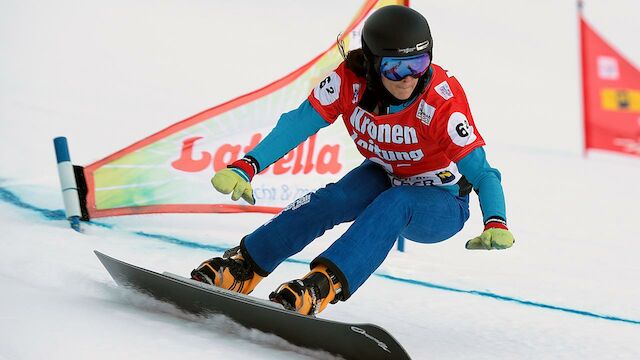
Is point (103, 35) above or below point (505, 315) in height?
above

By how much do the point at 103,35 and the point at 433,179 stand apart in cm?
682

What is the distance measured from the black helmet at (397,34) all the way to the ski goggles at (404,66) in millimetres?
19

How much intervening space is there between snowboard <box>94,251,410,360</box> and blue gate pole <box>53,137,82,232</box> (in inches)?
60.9

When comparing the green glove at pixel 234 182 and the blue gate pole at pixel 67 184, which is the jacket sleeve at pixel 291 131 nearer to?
the green glove at pixel 234 182

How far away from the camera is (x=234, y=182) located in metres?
3.04

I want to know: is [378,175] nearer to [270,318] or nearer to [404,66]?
[404,66]

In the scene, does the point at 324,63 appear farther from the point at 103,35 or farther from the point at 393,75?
the point at 103,35

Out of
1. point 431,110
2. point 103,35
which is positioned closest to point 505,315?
point 431,110

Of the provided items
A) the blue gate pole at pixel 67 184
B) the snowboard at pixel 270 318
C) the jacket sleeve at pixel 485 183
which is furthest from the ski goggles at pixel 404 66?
the blue gate pole at pixel 67 184

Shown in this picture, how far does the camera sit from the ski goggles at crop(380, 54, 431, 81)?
2.99 meters

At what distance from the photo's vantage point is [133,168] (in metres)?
4.88

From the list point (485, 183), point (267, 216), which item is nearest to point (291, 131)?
point (485, 183)

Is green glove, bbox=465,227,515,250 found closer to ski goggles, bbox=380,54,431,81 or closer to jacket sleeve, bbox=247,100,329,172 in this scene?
ski goggles, bbox=380,54,431,81

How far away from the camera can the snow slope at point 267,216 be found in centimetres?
310
